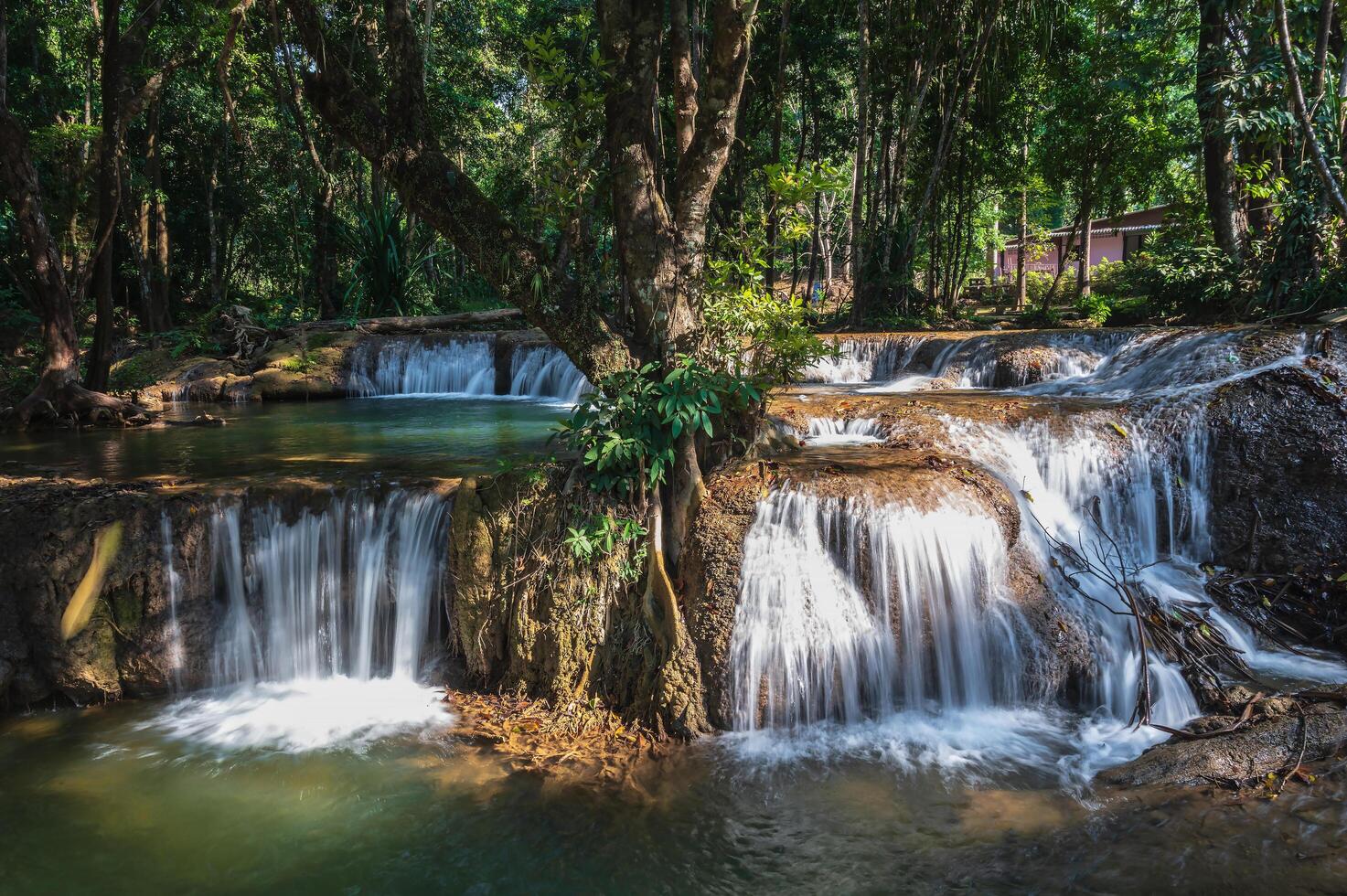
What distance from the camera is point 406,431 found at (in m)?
9.35

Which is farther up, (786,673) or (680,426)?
(680,426)

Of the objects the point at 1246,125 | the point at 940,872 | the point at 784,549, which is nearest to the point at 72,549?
the point at 784,549

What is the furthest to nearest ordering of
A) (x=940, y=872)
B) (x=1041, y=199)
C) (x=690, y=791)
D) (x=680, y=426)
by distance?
(x=1041, y=199)
(x=680, y=426)
(x=690, y=791)
(x=940, y=872)

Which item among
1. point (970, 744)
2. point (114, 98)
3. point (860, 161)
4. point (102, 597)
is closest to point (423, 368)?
point (114, 98)

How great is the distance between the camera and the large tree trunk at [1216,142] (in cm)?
1061

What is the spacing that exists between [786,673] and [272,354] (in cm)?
1228

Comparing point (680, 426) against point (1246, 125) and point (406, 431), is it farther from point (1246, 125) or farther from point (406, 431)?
point (1246, 125)

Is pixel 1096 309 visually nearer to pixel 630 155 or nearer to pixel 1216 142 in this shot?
pixel 1216 142

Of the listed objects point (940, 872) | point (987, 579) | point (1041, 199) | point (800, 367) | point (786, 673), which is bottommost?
point (940, 872)

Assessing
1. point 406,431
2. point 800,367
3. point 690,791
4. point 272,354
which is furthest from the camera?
point 272,354

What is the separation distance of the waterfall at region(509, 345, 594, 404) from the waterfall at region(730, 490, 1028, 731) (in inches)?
307

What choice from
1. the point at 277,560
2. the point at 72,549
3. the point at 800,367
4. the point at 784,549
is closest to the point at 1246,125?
the point at 800,367

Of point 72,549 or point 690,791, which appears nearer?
point 690,791

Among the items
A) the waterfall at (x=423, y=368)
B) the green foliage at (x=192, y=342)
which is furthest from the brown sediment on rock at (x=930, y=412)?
the green foliage at (x=192, y=342)
